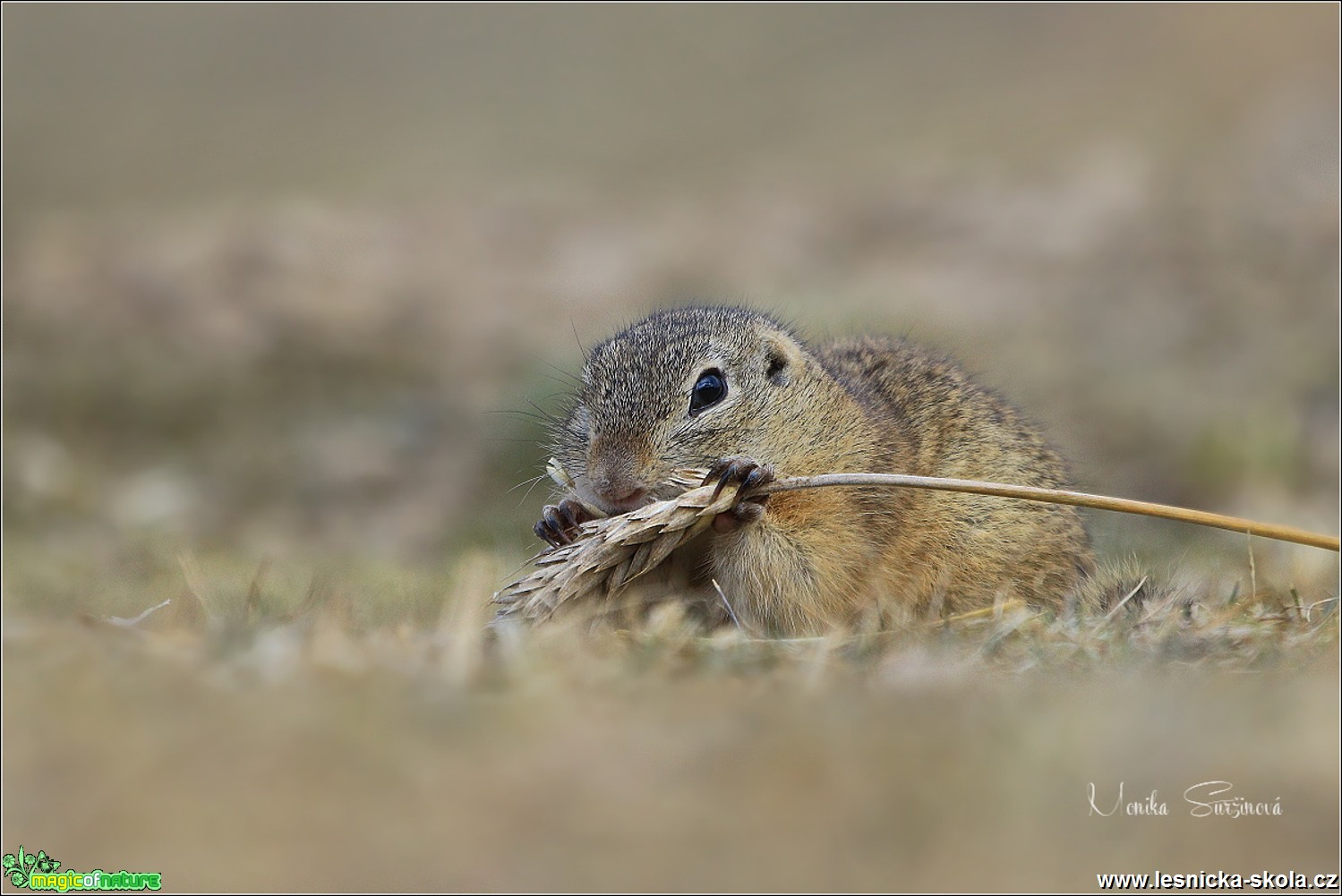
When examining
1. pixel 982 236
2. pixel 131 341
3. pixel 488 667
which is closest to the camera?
pixel 488 667

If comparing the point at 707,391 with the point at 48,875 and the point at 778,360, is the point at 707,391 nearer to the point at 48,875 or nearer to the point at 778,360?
the point at 778,360

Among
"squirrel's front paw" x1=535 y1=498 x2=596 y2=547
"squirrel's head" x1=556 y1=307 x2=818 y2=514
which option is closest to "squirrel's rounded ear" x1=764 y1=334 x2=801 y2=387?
"squirrel's head" x1=556 y1=307 x2=818 y2=514

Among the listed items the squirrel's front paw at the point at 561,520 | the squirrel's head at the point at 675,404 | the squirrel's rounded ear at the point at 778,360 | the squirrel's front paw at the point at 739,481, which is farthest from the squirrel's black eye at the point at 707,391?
the squirrel's front paw at the point at 561,520

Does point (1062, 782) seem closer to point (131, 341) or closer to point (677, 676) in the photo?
point (677, 676)

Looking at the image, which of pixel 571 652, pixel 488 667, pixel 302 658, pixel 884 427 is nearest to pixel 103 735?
pixel 302 658

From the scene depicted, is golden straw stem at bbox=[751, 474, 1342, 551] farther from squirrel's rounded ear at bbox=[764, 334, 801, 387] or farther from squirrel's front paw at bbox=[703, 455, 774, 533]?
squirrel's rounded ear at bbox=[764, 334, 801, 387]

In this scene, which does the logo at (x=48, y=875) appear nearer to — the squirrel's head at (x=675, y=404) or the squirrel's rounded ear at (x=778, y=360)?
the squirrel's head at (x=675, y=404)

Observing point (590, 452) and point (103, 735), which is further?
point (590, 452)
